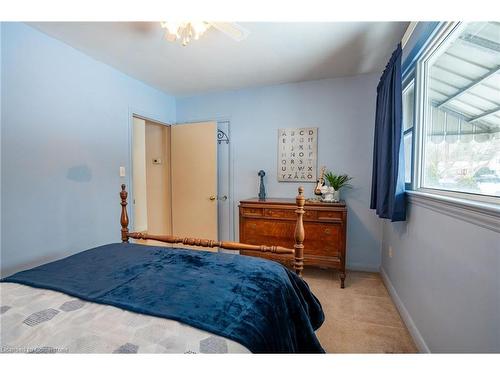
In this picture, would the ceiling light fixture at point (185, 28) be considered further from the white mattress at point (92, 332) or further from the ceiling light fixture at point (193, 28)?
the white mattress at point (92, 332)

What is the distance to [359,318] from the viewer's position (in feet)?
6.24

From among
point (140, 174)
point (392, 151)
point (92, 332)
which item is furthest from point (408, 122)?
point (140, 174)

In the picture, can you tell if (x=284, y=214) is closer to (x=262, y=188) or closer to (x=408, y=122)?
(x=262, y=188)

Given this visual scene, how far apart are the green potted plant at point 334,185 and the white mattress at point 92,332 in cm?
→ 221

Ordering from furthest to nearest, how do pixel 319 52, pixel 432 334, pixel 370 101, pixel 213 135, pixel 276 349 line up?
pixel 213 135
pixel 370 101
pixel 319 52
pixel 432 334
pixel 276 349

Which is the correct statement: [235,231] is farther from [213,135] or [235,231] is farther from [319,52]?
[319,52]

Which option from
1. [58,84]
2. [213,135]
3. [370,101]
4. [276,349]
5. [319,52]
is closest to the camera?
[276,349]

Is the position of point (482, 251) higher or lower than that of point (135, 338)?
higher

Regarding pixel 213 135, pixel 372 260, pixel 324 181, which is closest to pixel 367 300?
pixel 372 260

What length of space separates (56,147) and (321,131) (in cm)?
288

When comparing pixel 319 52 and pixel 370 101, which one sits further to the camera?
pixel 370 101

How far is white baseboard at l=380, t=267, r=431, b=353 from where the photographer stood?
149cm
